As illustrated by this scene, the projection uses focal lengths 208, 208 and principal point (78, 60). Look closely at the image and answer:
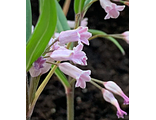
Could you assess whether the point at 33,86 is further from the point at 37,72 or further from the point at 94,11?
the point at 94,11

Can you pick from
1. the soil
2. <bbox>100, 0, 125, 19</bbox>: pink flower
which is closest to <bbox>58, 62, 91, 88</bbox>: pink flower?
<bbox>100, 0, 125, 19</bbox>: pink flower

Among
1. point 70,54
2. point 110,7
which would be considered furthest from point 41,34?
point 110,7

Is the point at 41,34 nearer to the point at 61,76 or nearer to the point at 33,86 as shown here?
the point at 33,86

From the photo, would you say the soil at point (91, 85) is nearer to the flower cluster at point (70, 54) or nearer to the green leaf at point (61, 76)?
the green leaf at point (61, 76)

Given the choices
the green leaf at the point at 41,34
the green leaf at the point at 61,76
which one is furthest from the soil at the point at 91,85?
the green leaf at the point at 41,34

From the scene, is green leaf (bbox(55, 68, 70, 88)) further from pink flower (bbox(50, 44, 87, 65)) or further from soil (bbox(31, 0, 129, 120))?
soil (bbox(31, 0, 129, 120))
